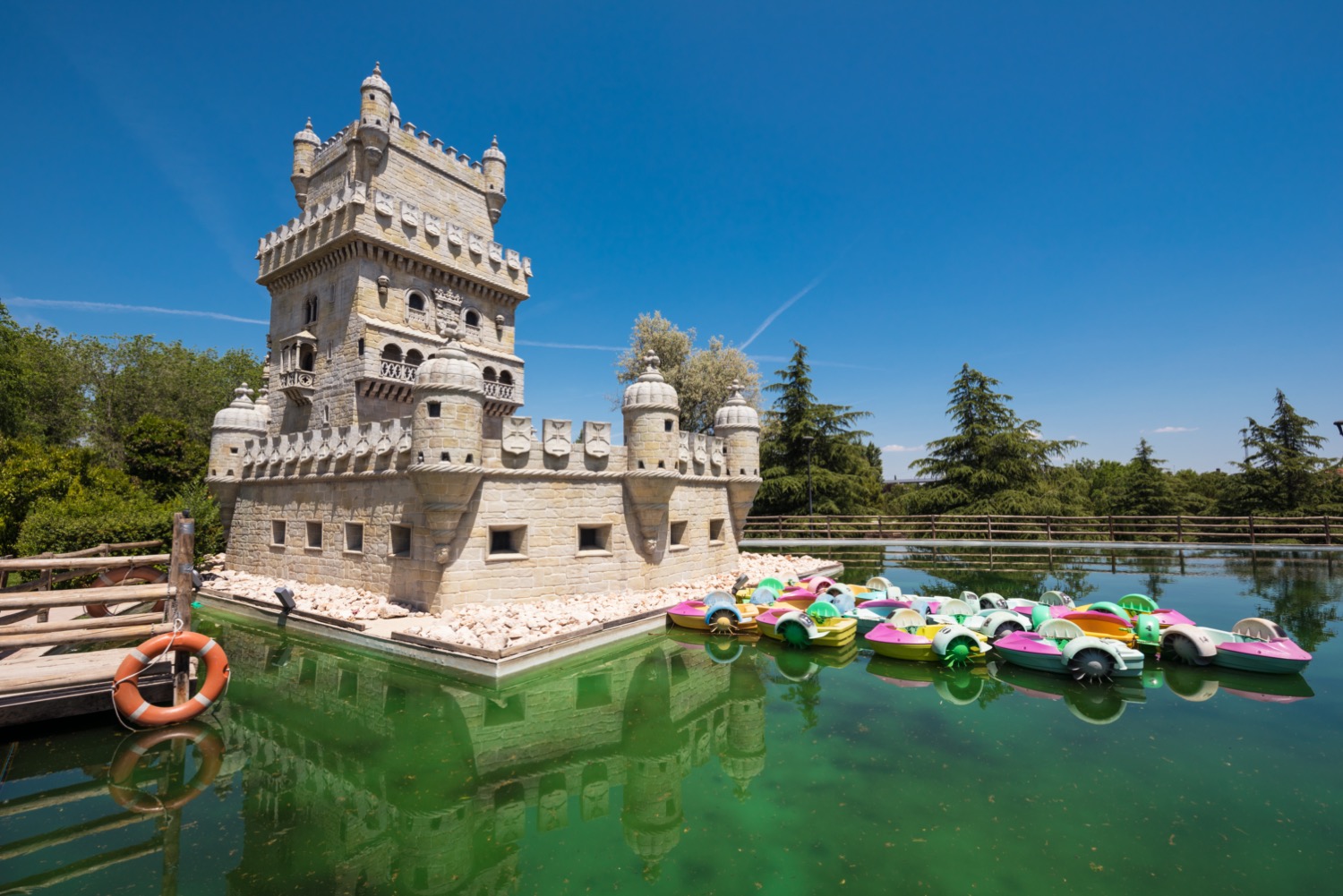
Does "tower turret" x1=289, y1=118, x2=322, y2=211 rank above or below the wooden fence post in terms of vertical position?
above

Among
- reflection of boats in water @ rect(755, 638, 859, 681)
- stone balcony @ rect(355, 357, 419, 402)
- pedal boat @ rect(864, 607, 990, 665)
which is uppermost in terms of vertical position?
stone balcony @ rect(355, 357, 419, 402)

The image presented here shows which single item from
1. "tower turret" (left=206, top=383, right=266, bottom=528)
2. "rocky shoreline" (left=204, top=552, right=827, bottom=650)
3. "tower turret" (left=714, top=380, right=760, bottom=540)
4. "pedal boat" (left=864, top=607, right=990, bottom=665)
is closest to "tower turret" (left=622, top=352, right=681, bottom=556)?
"rocky shoreline" (left=204, top=552, right=827, bottom=650)

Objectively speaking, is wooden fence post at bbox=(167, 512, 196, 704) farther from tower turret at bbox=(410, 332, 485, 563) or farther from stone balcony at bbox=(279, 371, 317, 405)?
stone balcony at bbox=(279, 371, 317, 405)

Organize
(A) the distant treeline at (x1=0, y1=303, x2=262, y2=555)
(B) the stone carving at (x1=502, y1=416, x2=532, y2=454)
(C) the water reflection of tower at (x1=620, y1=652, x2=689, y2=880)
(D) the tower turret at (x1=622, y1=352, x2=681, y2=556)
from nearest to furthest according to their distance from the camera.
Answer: (C) the water reflection of tower at (x1=620, y1=652, x2=689, y2=880) → (B) the stone carving at (x1=502, y1=416, x2=532, y2=454) → (D) the tower turret at (x1=622, y1=352, x2=681, y2=556) → (A) the distant treeline at (x1=0, y1=303, x2=262, y2=555)

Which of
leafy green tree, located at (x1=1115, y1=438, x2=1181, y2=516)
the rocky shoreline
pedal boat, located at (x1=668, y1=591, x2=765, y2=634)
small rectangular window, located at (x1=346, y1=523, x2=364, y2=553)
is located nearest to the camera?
the rocky shoreline

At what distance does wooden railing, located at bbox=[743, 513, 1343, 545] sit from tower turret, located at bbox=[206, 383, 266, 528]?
69.4 ft

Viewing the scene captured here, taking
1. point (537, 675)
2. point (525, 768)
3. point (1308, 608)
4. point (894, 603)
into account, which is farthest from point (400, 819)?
point (1308, 608)

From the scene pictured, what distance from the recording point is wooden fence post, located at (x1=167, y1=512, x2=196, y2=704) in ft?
26.8

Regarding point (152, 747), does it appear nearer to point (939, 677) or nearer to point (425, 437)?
point (425, 437)

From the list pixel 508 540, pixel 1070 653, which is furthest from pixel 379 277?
pixel 1070 653

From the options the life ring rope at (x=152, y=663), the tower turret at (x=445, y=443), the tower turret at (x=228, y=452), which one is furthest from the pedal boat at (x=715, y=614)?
the tower turret at (x=228, y=452)

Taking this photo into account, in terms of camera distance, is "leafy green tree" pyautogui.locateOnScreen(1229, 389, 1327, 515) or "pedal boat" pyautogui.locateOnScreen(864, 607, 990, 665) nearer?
"pedal boat" pyautogui.locateOnScreen(864, 607, 990, 665)

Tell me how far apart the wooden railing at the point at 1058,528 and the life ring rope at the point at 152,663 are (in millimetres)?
23536

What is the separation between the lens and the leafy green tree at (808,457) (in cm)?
3027
